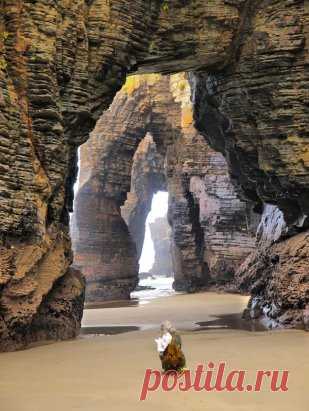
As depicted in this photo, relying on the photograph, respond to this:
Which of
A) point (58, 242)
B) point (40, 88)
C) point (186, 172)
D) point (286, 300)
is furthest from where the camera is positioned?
point (186, 172)

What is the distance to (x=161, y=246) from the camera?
3317 inches

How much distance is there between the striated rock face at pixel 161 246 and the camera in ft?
264

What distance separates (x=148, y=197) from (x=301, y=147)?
3431 centimetres

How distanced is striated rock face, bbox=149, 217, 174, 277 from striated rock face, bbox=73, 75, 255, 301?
4360 centimetres

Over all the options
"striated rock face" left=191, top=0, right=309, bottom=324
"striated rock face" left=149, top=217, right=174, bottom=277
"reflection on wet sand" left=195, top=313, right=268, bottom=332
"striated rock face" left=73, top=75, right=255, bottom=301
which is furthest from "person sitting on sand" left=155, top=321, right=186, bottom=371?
→ "striated rock face" left=149, top=217, right=174, bottom=277

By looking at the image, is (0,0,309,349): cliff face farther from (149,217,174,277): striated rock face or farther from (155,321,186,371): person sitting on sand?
(149,217,174,277): striated rock face

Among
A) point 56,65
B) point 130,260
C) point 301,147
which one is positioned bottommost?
point 130,260

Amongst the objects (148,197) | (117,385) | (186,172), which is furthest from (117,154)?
(117,385)

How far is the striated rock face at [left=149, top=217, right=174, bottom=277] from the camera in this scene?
8056 centimetres

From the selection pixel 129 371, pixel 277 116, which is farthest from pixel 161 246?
pixel 129 371

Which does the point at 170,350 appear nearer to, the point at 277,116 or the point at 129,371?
the point at 129,371

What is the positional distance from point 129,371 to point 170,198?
2691 centimetres

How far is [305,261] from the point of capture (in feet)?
42.5

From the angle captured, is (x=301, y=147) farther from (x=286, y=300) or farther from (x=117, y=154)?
(x=117, y=154)
